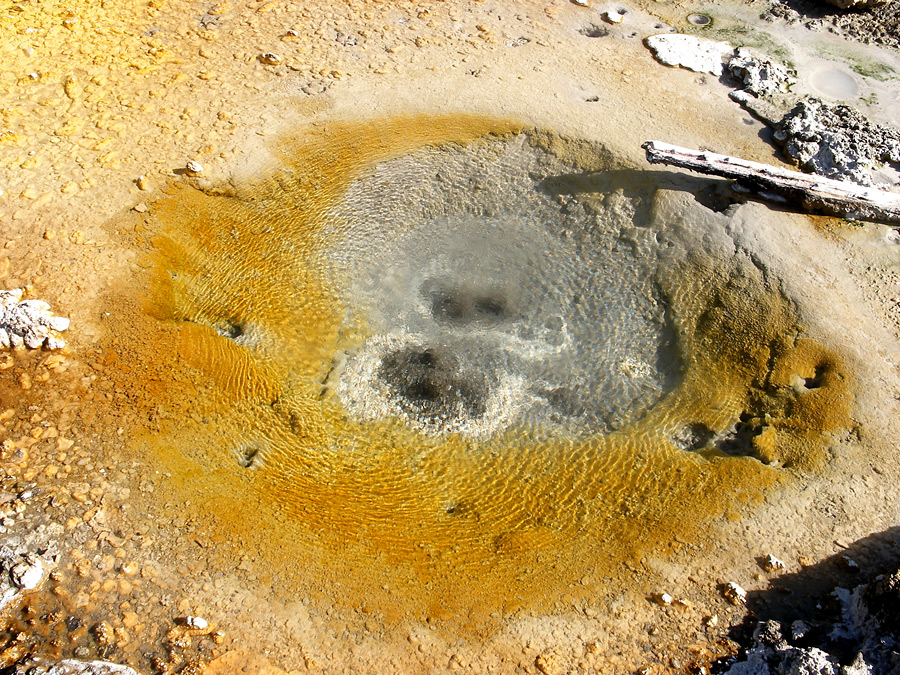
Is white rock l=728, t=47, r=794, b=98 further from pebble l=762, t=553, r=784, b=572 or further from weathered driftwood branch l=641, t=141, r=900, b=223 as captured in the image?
pebble l=762, t=553, r=784, b=572

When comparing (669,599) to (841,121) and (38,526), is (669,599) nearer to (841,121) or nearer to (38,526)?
(38,526)

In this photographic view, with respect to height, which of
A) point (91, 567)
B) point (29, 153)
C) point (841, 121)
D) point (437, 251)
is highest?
point (841, 121)

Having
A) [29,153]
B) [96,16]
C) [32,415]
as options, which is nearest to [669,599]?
[32,415]

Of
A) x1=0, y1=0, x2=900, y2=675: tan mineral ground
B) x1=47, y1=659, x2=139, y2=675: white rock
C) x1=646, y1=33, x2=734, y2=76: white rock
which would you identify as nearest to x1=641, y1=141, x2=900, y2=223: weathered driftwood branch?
x1=0, y1=0, x2=900, y2=675: tan mineral ground

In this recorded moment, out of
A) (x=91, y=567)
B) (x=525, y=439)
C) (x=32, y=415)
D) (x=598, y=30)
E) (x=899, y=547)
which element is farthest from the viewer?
(x=598, y=30)

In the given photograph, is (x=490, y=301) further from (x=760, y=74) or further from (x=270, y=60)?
(x=760, y=74)

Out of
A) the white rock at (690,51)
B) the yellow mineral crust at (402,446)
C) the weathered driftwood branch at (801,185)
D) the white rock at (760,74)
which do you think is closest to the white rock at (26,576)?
the yellow mineral crust at (402,446)

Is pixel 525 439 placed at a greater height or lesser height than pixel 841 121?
lesser

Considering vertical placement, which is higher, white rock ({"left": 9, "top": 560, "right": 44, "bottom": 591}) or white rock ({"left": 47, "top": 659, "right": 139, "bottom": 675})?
white rock ({"left": 9, "top": 560, "right": 44, "bottom": 591})

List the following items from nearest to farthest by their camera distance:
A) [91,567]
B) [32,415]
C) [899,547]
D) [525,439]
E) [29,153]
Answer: [91,567] → [899,547] → [32,415] → [525,439] → [29,153]
